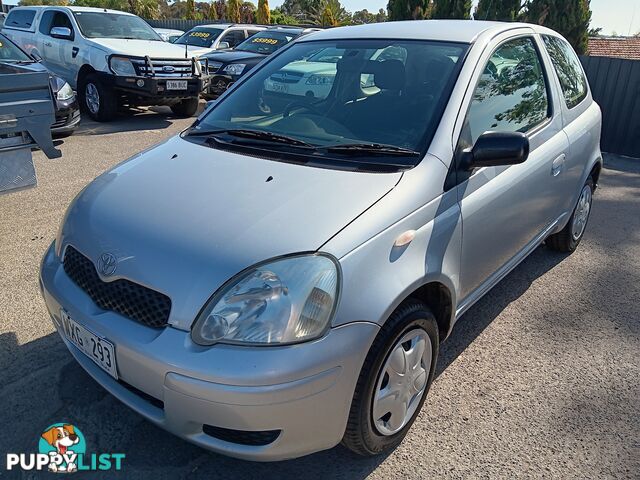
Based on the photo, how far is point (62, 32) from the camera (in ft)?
Answer: 29.9

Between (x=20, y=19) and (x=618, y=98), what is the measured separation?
11.4m

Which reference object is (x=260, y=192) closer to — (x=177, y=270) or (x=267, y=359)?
(x=177, y=270)

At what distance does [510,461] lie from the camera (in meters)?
2.31

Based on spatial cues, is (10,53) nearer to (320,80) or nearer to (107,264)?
(320,80)

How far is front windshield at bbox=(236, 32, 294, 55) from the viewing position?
1126 centimetres

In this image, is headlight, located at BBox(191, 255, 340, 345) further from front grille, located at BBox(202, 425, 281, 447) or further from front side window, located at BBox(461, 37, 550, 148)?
front side window, located at BBox(461, 37, 550, 148)

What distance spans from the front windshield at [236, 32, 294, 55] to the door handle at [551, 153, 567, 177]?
28.7 ft

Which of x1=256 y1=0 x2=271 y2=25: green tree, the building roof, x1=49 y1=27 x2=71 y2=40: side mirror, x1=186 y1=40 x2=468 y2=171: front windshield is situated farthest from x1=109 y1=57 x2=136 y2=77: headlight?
the building roof

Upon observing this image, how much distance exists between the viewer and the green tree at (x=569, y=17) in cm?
1273

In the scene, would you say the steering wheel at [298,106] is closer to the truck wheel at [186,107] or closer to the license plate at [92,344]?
the license plate at [92,344]

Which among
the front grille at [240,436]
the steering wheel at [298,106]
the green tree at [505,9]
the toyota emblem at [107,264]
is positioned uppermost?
the green tree at [505,9]

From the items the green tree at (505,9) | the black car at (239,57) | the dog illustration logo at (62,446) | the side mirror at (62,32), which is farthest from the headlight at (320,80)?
the green tree at (505,9)

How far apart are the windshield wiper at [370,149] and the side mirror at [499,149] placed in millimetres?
295

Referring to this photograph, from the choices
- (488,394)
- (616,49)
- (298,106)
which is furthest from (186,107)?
(616,49)
